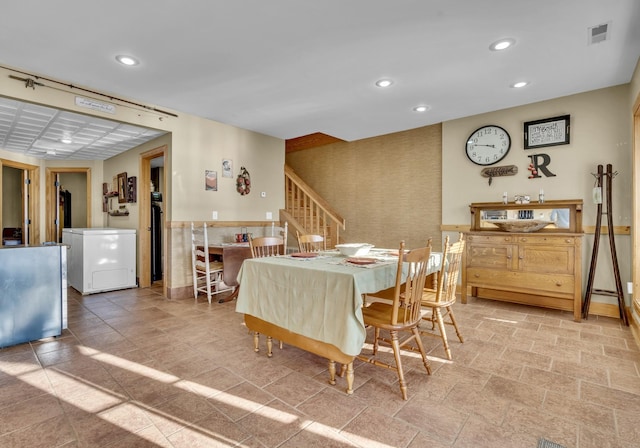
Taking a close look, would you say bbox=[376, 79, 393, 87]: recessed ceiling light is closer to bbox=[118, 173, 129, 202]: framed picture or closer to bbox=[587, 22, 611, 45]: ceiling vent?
bbox=[587, 22, 611, 45]: ceiling vent

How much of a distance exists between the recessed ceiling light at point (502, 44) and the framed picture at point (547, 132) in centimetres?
169

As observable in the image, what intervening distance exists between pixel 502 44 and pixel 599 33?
0.68m

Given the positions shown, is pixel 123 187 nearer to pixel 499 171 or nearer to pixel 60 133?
pixel 60 133

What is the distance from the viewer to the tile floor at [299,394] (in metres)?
1.60

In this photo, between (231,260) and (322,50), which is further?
(231,260)

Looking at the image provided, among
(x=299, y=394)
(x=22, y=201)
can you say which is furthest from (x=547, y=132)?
(x=22, y=201)

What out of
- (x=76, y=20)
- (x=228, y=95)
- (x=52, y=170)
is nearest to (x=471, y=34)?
(x=228, y=95)

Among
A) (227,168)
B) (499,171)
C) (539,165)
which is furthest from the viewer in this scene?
(227,168)

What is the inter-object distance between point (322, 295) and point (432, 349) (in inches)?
49.5

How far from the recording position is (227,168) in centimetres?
484

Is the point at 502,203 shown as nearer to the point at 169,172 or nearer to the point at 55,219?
the point at 169,172

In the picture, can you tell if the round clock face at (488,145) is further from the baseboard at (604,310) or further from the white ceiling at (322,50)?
the baseboard at (604,310)

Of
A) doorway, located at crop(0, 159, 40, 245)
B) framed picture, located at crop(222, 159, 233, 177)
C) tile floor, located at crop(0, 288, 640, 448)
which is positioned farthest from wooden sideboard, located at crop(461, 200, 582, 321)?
doorway, located at crop(0, 159, 40, 245)

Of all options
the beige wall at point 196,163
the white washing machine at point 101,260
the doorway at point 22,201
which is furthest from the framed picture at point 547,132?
the doorway at point 22,201
